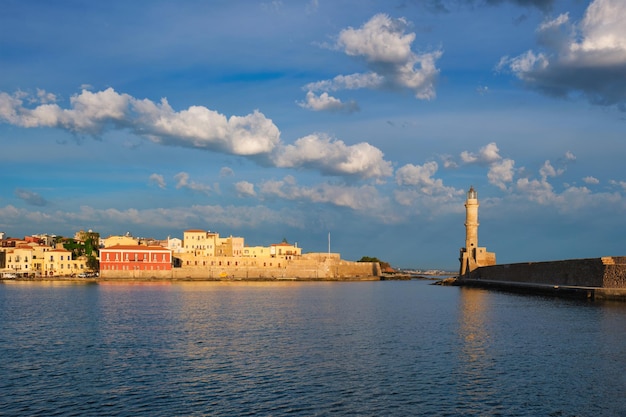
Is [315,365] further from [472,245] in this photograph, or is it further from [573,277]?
[472,245]

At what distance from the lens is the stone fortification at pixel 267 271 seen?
10050 centimetres

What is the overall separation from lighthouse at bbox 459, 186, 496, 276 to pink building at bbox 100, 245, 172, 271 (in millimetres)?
49126

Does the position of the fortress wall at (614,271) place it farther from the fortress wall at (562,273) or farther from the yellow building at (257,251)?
the yellow building at (257,251)

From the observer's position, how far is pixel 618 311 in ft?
124

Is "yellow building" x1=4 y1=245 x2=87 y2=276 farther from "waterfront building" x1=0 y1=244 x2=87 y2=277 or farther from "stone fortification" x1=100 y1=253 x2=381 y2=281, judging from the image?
"stone fortification" x1=100 y1=253 x2=381 y2=281

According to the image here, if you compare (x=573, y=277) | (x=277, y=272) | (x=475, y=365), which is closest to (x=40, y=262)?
(x=277, y=272)

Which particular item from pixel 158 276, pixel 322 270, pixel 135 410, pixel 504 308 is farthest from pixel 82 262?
pixel 135 410

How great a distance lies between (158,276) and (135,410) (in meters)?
86.7

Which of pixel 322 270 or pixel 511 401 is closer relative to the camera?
pixel 511 401

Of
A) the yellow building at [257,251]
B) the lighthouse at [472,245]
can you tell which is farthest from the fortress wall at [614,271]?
the yellow building at [257,251]

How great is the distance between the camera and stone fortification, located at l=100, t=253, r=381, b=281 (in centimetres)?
10050

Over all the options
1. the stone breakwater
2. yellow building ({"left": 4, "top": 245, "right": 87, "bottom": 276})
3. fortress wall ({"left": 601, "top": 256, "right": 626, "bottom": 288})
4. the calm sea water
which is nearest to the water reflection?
the calm sea water

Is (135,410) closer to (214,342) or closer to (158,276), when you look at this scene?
(214,342)

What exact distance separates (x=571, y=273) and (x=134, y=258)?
230ft
